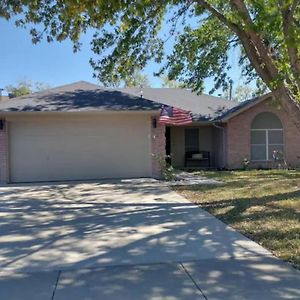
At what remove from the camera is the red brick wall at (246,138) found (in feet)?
67.7

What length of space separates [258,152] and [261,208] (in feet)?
39.2

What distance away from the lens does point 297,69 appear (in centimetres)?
880

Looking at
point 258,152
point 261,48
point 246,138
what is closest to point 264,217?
point 261,48

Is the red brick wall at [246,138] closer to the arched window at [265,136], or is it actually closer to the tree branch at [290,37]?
the arched window at [265,136]

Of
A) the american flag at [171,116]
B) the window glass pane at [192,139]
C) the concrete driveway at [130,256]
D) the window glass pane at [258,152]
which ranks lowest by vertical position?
the concrete driveway at [130,256]

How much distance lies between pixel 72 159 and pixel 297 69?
988 centimetres

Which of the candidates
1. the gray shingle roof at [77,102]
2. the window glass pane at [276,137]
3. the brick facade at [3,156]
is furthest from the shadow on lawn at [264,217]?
the window glass pane at [276,137]

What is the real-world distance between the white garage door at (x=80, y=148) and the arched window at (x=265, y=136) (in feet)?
22.8

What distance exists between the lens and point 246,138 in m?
20.8

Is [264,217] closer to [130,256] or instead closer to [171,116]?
[130,256]

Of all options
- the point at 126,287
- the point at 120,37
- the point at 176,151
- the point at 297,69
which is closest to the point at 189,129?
the point at 176,151

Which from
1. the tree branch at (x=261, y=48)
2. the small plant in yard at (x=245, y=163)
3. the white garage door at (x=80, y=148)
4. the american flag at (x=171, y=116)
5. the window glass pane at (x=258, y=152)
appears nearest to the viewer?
the tree branch at (x=261, y=48)

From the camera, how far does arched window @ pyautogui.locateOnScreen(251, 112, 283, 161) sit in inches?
826

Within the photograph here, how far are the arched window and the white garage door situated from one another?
22.8 feet
